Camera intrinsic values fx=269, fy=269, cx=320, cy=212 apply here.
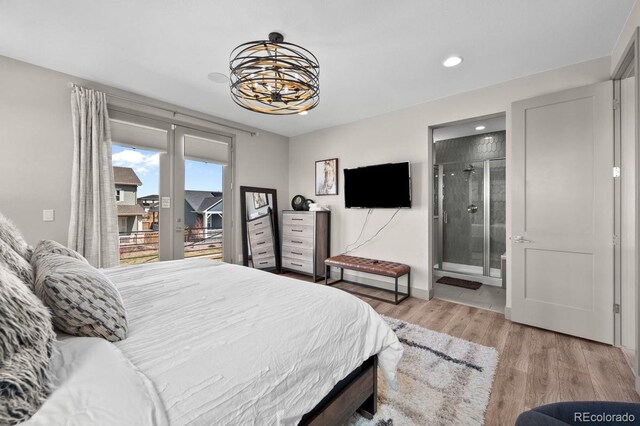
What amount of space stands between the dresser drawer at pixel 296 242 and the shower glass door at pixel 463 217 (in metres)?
2.73

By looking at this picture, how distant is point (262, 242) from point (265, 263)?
1.23 ft

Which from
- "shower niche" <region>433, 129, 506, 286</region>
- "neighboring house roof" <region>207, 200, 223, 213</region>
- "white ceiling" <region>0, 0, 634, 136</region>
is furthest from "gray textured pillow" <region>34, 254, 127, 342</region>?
"shower niche" <region>433, 129, 506, 286</region>

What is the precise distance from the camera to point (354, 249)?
4344 millimetres

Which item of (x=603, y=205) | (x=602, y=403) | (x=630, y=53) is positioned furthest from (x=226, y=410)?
(x=630, y=53)

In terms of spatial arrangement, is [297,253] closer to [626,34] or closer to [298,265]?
[298,265]

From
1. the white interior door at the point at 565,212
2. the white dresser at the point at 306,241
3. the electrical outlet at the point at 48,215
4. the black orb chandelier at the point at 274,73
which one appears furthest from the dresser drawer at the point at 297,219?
the electrical outlet at the point at 48,215

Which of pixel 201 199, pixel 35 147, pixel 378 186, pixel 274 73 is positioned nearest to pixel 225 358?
pixel 274 73

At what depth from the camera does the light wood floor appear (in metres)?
1.73

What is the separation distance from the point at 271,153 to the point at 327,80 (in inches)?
88.9

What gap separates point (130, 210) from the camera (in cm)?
333

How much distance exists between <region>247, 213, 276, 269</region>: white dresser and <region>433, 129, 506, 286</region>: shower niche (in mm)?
2991

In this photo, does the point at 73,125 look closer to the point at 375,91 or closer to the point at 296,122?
the point at 296,122

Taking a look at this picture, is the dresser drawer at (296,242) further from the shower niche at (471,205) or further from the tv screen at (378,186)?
the shower niche at (471,205)

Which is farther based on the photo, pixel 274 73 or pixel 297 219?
pixel 297 219
